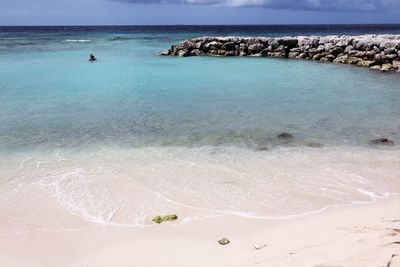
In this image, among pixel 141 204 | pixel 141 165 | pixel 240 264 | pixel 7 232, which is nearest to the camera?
pixel 240 264

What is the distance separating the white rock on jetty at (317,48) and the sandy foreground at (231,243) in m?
22.4

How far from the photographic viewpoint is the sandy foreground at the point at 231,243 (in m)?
5.45

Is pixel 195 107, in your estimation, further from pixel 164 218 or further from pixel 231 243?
pixel 231 243

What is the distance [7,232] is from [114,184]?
2.41 meters

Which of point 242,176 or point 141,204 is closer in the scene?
point 141,204

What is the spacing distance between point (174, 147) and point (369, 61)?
Result: 21772 millimetres

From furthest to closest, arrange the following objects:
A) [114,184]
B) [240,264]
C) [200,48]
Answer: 1. [200,48]
2. [114,184]
3. [240,264]

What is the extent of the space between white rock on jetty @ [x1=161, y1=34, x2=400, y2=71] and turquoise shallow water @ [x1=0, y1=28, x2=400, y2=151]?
9.37 feet

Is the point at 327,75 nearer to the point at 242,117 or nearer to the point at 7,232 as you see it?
the point at 242,117

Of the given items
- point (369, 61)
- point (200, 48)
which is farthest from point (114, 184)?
point (200, 48)

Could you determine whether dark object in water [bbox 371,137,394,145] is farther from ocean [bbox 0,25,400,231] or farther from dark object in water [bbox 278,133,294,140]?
dark object in water [bbox 278,133,294,140]

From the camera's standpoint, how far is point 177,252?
612cm

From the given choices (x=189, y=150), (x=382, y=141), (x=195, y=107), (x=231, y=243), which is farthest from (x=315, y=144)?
(x=231, y=243)

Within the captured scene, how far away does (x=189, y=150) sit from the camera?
35.5 feet
